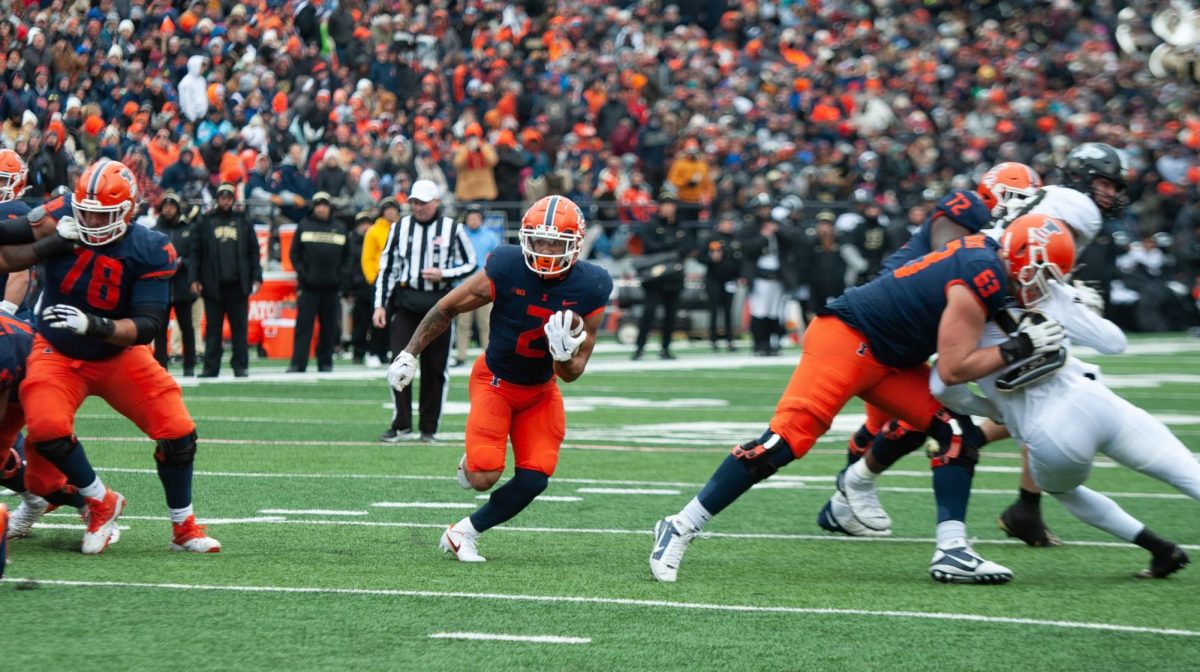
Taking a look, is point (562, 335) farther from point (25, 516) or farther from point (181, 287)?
point (181, 287)

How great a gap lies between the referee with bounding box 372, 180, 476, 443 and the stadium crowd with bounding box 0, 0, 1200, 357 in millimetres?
7269

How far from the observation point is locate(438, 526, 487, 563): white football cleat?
631cm

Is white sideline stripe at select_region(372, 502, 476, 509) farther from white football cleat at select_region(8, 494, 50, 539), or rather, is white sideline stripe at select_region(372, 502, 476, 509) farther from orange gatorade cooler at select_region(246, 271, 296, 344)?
orange gatorade cooler at select_region(246, 271, 296, 344)

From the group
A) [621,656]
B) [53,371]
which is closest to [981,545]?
[621,656]

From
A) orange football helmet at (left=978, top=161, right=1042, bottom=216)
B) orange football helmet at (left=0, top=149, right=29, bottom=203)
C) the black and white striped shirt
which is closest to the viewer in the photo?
orange football helmet at (left=978, top=161, right=1042, bottom=216)

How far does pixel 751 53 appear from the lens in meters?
28.8

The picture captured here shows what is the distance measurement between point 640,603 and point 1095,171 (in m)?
2.64

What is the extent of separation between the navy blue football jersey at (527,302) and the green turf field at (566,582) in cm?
79

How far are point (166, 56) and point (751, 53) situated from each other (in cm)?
1206

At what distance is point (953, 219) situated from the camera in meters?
6.87

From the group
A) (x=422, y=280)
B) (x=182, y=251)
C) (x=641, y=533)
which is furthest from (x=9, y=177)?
(x=182, y=251)

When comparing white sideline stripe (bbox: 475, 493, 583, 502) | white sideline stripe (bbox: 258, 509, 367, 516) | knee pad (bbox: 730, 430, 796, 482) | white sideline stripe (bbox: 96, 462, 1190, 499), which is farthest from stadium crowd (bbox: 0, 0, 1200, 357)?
knee pad (bbox: 730, 430, 796, 482)

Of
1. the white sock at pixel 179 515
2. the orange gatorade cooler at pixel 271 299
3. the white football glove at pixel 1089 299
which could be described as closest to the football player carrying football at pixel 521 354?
the white sock at pixel 179 515

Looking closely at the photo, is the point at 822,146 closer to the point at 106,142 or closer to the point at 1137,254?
the point at 1137,254
